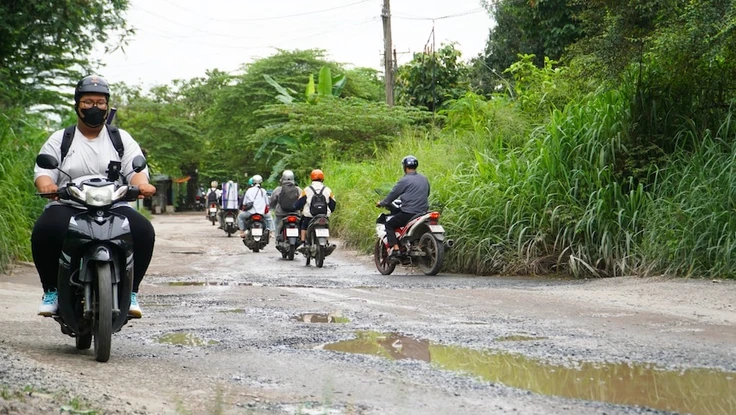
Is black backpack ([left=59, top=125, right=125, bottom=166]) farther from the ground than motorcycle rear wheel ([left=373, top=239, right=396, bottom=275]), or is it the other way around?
black backpack ([left=59, top=125, right=125, bottom=166])

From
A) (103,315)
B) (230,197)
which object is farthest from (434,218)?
(230,197)

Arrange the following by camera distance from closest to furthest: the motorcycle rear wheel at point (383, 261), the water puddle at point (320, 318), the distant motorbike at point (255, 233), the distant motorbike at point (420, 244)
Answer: the water puddle at point (320, 318) → the distant motorbike at point (420, 244) → the motorcycle rear wheel at point (383, 261) → the distant motorbike at point (255, 233)

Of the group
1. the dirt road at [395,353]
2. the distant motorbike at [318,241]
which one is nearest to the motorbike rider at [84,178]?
the dirt road at [395,353]

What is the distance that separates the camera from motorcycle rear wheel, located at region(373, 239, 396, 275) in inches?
604

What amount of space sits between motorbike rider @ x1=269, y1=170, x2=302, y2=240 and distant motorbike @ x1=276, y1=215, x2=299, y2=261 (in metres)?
0.19

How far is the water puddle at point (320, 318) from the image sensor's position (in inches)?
328

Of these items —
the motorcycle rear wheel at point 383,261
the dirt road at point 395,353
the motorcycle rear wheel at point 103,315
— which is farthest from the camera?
the motorcycle rear wheel at point 383,261

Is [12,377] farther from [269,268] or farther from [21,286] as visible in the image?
[269,268]

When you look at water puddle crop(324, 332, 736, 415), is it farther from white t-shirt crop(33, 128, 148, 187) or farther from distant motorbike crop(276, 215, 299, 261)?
distant motorbike crop(276, 215, 299, 261)

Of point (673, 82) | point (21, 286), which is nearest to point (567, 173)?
point (673, 82)

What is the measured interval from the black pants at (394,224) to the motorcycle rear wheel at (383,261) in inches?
12.0

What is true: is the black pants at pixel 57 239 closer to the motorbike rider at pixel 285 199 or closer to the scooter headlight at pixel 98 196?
the scooter headlight at pixel 98 196

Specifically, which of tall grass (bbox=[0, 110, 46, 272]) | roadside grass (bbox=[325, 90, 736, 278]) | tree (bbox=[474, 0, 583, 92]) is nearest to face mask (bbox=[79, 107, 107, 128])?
roadside grass (bbox=[325, 90, 736, 278])

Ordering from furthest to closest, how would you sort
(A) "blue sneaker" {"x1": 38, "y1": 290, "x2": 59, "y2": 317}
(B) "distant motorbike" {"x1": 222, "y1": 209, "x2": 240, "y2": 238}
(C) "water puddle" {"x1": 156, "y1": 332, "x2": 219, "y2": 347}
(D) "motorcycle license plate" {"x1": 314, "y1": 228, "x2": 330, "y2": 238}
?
1. (B) "distant motorbike" {"x1": 222, "y1": 209, "x2": 240, "y2": 238}
2. (D) "motorcycle license plate" {"x1": 314, "y1": 228, "x2": 330, "y2": 238}
3. (C) "water puddle" {"x1": 156, "y1": 332, "x2": 219, "y2": 347}
4. (A) "blue sneaker" {"x1": 38, "y1": 290, "x2": 59, "y2": 317}
